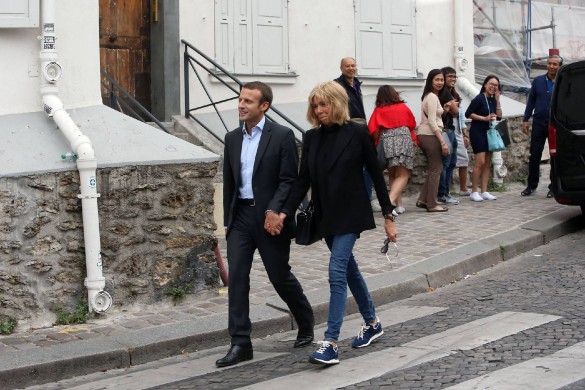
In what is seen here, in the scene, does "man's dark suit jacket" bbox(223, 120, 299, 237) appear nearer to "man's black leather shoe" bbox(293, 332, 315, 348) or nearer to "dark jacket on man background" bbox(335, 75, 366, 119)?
"man's black leather shoe" bbox(293, 332, 315, 348)

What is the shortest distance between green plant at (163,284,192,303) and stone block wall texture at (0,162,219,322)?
0.02 meters

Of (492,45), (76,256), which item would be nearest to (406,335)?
(76,256)

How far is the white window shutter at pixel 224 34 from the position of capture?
11.9 metres

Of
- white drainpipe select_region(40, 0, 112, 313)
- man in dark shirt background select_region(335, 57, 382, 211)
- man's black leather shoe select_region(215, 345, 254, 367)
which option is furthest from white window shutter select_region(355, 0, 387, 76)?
man's black leather shoe select_region(215, 345, 254, 367)

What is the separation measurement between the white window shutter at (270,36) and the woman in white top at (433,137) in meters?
1.95

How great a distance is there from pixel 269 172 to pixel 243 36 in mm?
6219

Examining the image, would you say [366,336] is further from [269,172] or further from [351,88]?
[351,88]

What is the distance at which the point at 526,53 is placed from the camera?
668 inches

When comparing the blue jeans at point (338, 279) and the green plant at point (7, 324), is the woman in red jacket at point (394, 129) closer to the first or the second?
the blue jeans at point (338, 279)

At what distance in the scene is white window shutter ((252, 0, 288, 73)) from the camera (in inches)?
483

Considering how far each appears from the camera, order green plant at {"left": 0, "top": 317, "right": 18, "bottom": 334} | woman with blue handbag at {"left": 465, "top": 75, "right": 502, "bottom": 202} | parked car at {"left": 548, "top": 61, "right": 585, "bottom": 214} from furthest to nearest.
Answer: woman with blue handbag at {"left": 465, "top": 75, "right": 502, "bottom": 202}, parked car at {"left": 548, "top": 61, "right": 585, "bottom": 214}, green plant at {"left": 0, "top": 317, "right": 18, "bottom": 334}

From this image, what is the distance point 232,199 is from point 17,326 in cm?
187

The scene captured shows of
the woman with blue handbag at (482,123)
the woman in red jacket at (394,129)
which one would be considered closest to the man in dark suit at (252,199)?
the woman in red jacket at (394,129)

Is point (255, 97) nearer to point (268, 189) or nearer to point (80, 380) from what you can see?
point (268, 189)
